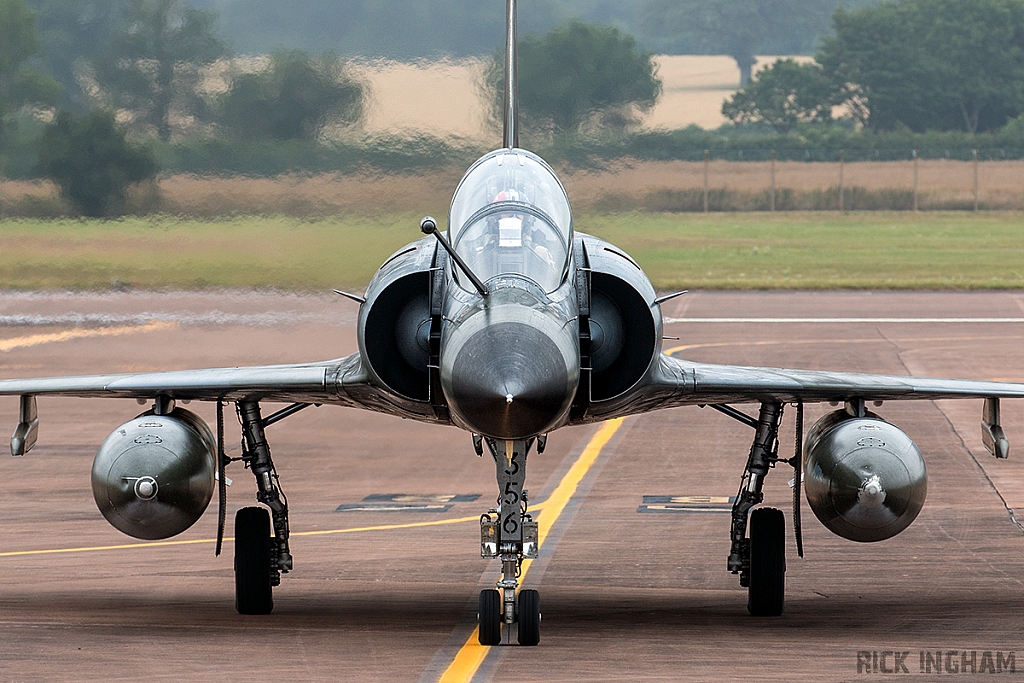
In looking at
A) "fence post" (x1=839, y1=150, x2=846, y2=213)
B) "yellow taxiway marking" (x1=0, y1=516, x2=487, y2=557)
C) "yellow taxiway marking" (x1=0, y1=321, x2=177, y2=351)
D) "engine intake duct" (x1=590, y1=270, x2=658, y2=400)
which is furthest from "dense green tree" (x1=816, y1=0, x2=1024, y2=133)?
"engine intake duct" (x1=590, y1=270, x2=658, y2=400)

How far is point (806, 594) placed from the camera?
1331 cm

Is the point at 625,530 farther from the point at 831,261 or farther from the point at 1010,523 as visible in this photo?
the point at 831,261

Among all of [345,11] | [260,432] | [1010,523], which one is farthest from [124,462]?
[345,11]

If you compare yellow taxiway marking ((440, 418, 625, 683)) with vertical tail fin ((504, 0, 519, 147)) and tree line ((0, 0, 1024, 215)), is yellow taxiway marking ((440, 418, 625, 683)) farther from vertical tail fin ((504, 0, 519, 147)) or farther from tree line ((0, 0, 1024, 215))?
tree line ((0, 0, 1024, 215))

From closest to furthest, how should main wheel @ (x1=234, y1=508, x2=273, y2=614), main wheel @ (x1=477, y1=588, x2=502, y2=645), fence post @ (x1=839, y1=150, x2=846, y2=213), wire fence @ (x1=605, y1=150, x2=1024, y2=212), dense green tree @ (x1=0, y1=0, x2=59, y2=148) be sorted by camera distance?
main wheel @ (x1=477, y1=588, x2=502, y2=645)
main wheel @ (x1=234, y1=508, x2=273, y2=614)
dense green tree @ (x1=0, y1=0, x2=59, y2=148)
wire fence @ (x1=605, y1=150, x2=1024, y2=212)
fence post @ (x1=839, y1=150, x2=846, y2=213)

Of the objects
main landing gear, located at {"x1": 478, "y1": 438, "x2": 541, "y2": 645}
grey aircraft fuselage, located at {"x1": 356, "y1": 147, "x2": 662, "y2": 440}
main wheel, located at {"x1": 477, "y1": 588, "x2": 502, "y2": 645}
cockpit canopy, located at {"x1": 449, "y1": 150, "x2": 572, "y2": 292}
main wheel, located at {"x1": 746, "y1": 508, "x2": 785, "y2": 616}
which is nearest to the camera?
grey aircraft fuselage, located at {"x1": 356, "y1": 147, "x2": 662, "y2": 440}

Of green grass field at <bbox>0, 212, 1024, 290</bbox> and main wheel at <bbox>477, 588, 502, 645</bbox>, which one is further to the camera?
green grass field at <bbox>0, 212, 1024, 290</bbox>

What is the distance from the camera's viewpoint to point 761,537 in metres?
12.5

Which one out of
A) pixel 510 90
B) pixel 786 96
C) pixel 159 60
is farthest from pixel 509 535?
pixel 786 96

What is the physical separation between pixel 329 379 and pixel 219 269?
1521 centimetres

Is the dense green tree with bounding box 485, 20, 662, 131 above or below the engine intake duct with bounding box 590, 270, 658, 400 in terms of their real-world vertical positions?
above

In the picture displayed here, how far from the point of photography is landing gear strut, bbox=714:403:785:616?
40.6ft

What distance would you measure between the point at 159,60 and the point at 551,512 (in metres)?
11.7

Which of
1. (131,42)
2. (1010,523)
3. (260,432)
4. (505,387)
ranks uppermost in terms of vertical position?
(131,42)
